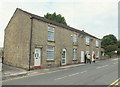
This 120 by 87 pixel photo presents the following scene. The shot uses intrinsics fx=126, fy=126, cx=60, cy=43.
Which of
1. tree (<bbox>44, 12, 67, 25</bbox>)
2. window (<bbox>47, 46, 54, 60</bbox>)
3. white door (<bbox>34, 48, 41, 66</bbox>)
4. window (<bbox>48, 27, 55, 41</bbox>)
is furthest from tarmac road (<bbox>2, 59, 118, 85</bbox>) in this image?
tree (<bbox>44, 12, 67, 25</bbox>)

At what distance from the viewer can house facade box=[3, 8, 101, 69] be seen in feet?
48.9

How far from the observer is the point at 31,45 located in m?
14.6

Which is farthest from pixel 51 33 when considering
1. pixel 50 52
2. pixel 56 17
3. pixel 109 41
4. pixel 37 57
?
pixel 109 41

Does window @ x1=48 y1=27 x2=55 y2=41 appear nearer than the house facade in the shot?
No

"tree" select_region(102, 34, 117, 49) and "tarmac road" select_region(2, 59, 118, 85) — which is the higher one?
"tree" select_region(102, 34, 117, 49)

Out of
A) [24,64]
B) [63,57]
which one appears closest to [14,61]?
[24,64]

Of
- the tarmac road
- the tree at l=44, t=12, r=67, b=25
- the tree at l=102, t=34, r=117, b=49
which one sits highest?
the tree at l=44, t=12, r=67, b=25

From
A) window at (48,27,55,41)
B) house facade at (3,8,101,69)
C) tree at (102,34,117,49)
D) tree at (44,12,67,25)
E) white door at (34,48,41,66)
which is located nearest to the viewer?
house facade at (3,8,101,69)

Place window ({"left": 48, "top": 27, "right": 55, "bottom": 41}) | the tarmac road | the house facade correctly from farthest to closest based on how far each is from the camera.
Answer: window ({"left": 48, "top": 27, "right": 55, "bottom": 41}) → the house facade → the tarmac road

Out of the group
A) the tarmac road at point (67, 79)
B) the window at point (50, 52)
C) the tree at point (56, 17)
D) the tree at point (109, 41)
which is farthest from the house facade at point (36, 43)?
the tree at point (109, 41)

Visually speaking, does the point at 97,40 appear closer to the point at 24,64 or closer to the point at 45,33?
the point at 45,33

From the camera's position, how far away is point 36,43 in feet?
50.0

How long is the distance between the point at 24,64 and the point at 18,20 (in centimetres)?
611

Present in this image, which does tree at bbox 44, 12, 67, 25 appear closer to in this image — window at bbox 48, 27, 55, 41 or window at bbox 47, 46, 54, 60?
window at bbox 48, 27, 55, 41
